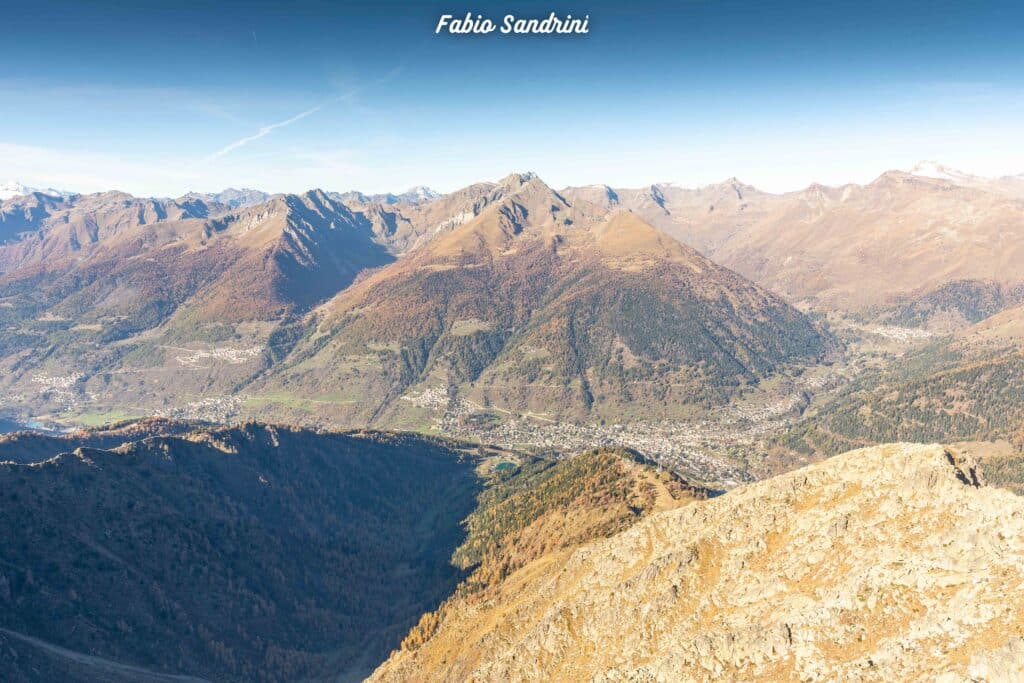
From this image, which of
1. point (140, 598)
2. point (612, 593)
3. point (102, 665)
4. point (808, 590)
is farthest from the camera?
point (140, 598)

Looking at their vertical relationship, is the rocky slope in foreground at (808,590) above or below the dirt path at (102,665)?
above

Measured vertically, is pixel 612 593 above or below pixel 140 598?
above

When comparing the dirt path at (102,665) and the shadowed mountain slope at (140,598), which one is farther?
the shadowed mountain slope at (140,598)

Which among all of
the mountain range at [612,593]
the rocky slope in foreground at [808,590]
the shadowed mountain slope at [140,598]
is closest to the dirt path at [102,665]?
the mountain range at [612,593]

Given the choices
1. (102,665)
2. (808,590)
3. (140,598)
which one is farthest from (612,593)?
(140,598)

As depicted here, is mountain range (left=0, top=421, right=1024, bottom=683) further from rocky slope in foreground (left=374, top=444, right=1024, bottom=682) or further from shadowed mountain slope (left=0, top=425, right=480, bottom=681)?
shadowed mountain slope (left=0, top=425, right=480, bottom=681)

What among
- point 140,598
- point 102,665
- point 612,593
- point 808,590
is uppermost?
point 808,590

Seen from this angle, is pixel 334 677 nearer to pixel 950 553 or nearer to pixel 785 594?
pixel 785 594

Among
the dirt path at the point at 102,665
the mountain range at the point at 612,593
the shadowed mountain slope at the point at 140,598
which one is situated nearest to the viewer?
the mountain range at the point at 612,593

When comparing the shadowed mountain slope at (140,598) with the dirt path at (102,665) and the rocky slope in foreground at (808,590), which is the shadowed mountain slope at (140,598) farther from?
the rocky slope in foreground at (808,590)

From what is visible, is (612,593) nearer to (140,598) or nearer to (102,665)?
(102,665)
